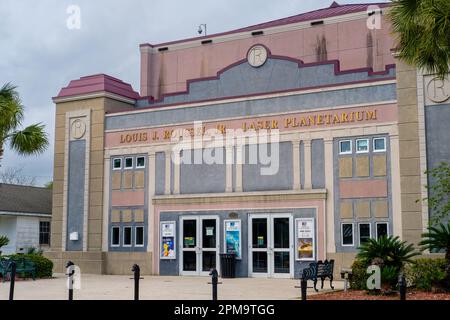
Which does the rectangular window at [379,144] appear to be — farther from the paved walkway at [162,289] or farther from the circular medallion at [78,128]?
the circular medallion at [78,128]

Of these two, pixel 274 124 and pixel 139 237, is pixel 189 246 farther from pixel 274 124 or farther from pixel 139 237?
pixel 274 124

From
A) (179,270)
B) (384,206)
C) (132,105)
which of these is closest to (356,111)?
(384,206)

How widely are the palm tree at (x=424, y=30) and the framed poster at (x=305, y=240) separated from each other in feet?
29.8

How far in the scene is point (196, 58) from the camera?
37719mm

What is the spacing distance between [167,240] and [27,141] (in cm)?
729

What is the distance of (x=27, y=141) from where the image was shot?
29078 mm

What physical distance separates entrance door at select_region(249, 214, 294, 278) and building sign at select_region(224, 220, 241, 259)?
0.54m

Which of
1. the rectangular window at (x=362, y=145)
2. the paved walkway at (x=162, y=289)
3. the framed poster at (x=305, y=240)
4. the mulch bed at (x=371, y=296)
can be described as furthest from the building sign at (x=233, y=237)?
the mulch bed at (x=371, y=296)

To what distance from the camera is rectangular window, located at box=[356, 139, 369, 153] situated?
27.1m

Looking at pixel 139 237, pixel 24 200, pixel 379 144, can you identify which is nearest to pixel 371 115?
pixel 379 144

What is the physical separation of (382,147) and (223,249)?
778 cm

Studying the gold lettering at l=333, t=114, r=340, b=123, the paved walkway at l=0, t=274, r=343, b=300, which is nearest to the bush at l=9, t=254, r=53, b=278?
the paved walkway at l=0, t=274, r=343, b=300

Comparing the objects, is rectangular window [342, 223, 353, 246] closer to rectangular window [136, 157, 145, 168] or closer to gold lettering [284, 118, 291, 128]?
gold lettering [284, 118, 291, 128]

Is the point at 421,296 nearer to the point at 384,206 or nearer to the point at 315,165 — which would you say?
the point at 384,206
